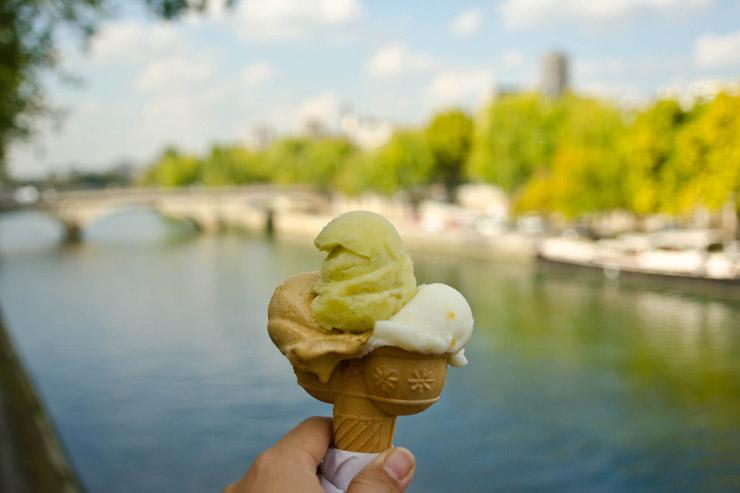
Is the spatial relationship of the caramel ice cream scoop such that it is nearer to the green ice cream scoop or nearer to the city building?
the green ice cream scoop

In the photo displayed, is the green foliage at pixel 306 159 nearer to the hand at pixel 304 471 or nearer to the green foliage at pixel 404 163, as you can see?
the green foliage at pixel 404 163

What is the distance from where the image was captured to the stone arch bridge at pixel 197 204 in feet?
Result: 173

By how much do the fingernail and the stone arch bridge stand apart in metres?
52.8

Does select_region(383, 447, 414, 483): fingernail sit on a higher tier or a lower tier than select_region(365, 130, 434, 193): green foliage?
higher

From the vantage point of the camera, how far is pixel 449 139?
182ft

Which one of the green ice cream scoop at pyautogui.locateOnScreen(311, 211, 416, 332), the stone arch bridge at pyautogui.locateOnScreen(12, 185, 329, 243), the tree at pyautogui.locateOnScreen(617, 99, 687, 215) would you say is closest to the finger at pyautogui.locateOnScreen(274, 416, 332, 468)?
the green ice cream scoop at pyautogui.locateOnScreen(311, 211, 416, 332)

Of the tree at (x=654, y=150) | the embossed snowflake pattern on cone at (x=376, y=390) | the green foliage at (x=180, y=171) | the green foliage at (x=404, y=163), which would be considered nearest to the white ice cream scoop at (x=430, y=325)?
the embossed snowflake pattern on cone at (x=376, y=390)

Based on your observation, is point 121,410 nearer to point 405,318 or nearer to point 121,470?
point 121,470

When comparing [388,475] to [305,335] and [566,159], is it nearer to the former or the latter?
[305,335]

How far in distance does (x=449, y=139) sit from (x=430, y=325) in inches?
2137

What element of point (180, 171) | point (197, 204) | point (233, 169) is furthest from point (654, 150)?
point (180, 171)

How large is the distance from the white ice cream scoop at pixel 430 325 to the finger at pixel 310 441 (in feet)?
0.81

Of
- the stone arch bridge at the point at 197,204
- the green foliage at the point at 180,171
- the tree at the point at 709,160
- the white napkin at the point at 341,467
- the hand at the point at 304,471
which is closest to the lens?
the hand at the point at 304,471

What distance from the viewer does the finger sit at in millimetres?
1877
